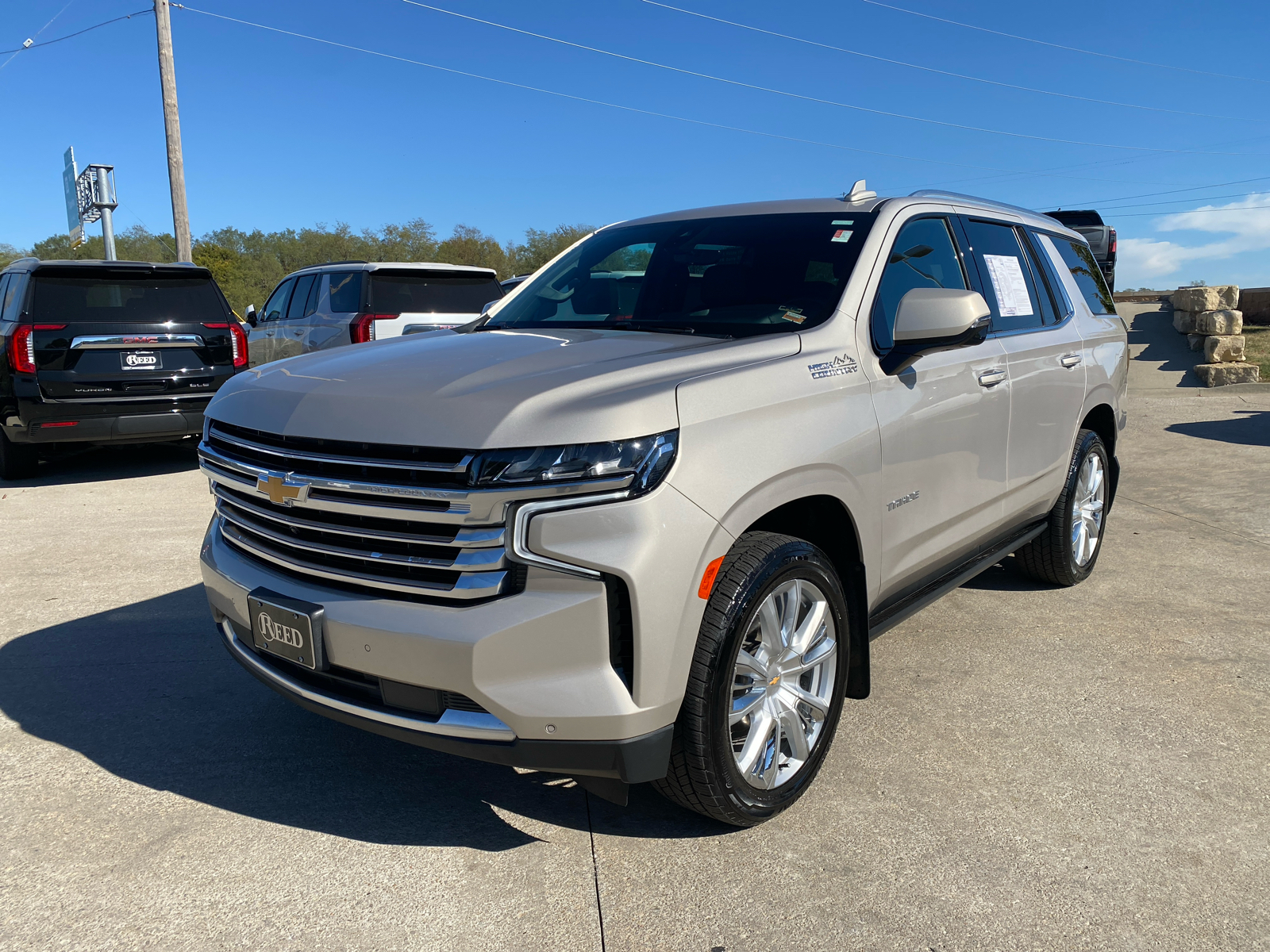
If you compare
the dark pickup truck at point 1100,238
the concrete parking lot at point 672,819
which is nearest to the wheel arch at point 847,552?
the concrete parking lot at point 672,819

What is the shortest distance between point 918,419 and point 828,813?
1.38 metres

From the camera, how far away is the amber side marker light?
2.45 metres

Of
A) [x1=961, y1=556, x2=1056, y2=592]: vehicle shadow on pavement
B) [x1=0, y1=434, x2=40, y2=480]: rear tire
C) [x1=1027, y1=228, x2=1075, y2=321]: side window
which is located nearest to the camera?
[x1=1027, y1=228, x2=1075, y2=321]: side window

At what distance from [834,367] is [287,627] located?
1.82 metres

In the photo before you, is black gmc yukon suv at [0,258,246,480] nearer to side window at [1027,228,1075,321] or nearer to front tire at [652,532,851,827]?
side window at [1027,228,1075,321]

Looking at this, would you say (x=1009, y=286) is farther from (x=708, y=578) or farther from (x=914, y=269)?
(x=708, y=578)

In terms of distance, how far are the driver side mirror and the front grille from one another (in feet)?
5.20

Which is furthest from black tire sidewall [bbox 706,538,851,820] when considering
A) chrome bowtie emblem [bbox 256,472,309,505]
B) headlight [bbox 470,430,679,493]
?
chrome bowtie emblem [bbox 256,472,309,505]

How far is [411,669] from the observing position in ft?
7.87

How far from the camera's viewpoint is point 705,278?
12.3 ft

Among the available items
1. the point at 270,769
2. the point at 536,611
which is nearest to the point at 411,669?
the point at 536,611

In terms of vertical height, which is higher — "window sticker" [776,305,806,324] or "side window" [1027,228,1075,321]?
"side window" [1027,228,1075,321]

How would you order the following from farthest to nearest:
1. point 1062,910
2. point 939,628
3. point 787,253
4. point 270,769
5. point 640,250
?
point 939,628 < point 640,250 < point 787,253 < point 270,769 < point 1062,910

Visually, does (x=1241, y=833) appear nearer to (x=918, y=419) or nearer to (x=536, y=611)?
(x=918, y=419)
